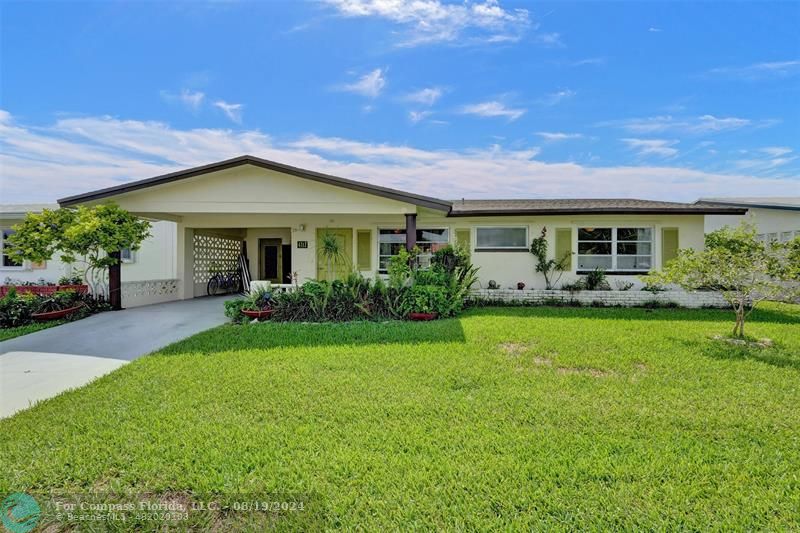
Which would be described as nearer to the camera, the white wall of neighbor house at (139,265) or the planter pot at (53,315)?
the planter pot at (53,315)

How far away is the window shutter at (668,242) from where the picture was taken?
13.4 m

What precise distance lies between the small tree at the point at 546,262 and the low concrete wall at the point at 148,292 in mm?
12715

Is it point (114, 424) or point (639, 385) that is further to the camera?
point (639, 385)

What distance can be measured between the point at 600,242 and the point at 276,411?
12.9 m

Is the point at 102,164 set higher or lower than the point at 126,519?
higher

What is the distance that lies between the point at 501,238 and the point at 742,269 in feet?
23.7

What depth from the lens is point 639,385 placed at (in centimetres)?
496

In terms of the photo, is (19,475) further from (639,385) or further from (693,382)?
(693,382)

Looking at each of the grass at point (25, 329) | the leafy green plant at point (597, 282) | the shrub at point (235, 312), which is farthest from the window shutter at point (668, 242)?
the grass at point (25, 329)

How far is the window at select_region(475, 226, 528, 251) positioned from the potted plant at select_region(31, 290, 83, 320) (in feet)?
39.5

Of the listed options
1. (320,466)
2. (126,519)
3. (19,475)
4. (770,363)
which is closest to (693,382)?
(770,363)

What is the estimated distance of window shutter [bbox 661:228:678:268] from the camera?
13359 millimetres

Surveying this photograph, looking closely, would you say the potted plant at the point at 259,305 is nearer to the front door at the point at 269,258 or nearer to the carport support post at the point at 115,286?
the carport support post at the point at 115,286

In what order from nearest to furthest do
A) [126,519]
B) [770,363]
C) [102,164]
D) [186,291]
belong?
[126,519], [770,363], [102,164], [186,291]
